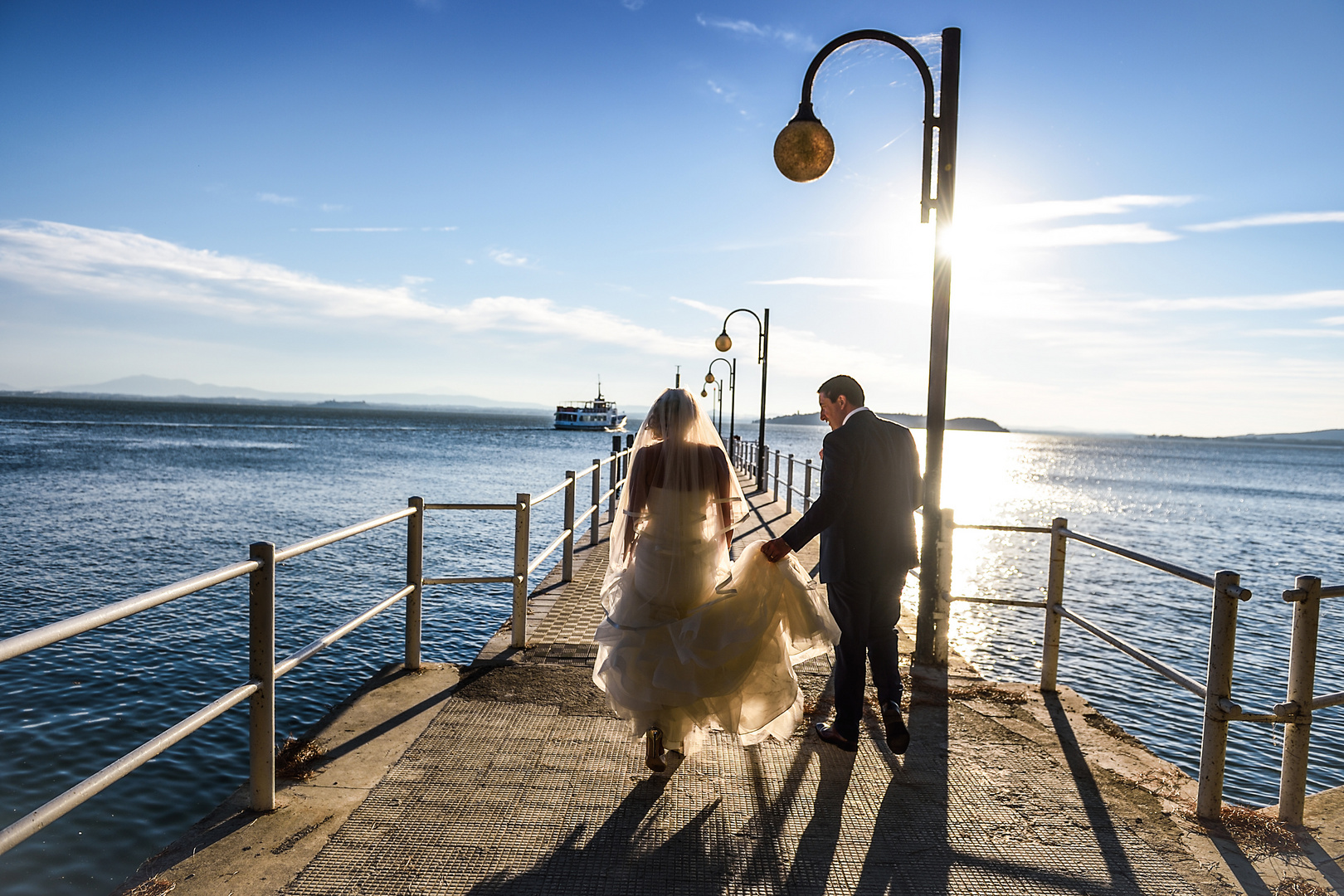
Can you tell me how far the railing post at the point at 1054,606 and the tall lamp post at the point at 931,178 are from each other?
0.71m

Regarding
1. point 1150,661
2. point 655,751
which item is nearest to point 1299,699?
point 1150,661

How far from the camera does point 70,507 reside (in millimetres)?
23406

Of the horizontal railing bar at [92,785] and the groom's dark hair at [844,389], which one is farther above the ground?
the groom's dark hair at [844,389]

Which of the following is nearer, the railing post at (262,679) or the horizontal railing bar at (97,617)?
the horizontal railing bar at (97,617)

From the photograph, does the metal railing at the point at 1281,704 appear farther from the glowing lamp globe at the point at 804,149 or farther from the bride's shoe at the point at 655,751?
the glowing lamp globe at the point at 804,149

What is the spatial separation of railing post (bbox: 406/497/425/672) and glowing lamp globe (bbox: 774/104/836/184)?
3314 millimetres

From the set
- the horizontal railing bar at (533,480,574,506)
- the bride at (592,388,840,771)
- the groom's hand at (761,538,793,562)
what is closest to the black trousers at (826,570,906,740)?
the bride at (592,388,840,771)

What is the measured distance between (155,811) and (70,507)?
2239cm

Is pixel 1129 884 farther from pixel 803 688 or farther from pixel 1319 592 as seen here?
pixel 803 688

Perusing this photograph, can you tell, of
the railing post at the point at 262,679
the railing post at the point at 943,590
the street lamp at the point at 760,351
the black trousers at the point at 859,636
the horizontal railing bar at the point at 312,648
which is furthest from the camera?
the street lamp at the point at 760,351

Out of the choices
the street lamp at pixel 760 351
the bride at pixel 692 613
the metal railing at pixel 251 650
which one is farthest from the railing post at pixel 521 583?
the street lamp at pixel 760 351

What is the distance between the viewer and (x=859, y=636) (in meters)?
4.30

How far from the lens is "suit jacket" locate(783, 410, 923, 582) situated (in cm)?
418

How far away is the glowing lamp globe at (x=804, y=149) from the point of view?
5.54 metres
